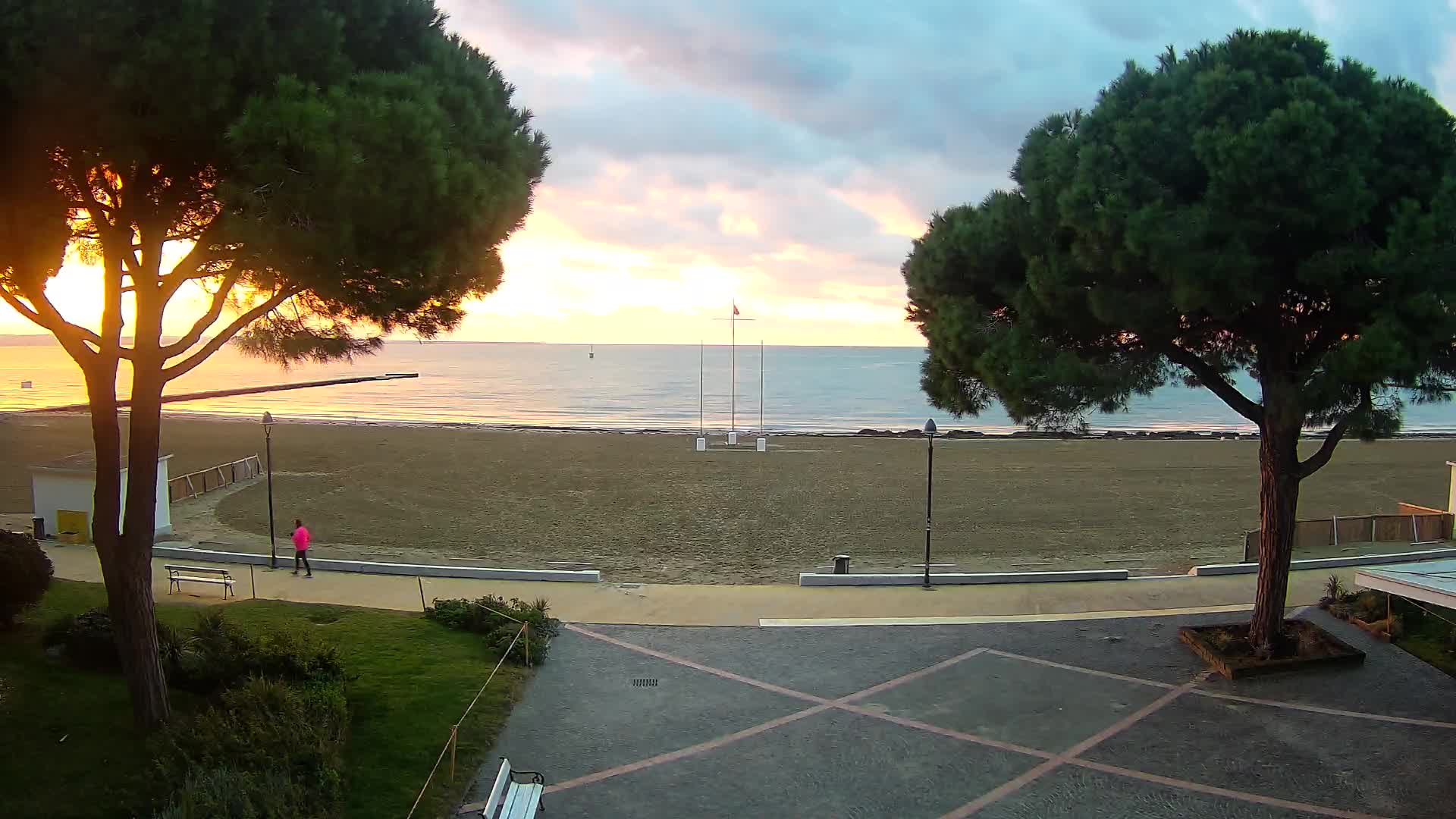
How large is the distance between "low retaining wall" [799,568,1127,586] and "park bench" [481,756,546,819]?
8.97 metres

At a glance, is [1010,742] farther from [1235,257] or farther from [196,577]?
[196,577]

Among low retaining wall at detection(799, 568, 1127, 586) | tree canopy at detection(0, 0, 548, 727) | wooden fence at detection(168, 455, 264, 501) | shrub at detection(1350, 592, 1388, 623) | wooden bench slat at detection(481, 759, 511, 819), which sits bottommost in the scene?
wooden bench slat at detection(481, 759, 511, 819)

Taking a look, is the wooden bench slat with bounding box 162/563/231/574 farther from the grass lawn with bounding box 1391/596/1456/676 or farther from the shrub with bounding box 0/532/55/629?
the grass lawn with bounding box 1391/596/1456/676

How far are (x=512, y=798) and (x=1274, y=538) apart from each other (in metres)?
→ 10.3

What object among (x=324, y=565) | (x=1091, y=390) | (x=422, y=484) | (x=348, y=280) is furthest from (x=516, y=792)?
(x=422, y=484)

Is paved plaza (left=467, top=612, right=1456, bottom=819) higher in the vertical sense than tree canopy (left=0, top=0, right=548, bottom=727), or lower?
lower

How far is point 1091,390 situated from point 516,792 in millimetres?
7872

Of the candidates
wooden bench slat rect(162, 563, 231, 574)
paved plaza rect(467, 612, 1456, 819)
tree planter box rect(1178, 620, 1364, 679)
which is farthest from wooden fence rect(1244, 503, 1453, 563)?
wooden bench slat rect(162, 563, 231, 574)

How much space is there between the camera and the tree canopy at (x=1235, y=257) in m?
9.47

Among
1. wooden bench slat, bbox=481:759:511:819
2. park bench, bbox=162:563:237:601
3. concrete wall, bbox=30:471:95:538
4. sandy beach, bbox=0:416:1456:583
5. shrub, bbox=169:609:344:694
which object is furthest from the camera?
sandy beach, bbox=0:416:1456:583

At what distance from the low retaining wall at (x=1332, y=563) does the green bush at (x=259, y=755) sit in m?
15.4

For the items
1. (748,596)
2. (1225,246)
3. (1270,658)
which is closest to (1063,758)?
(1270,658)

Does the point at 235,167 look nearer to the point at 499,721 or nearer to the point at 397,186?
the point at 397,186

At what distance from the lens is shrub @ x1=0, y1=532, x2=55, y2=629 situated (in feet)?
32.6
